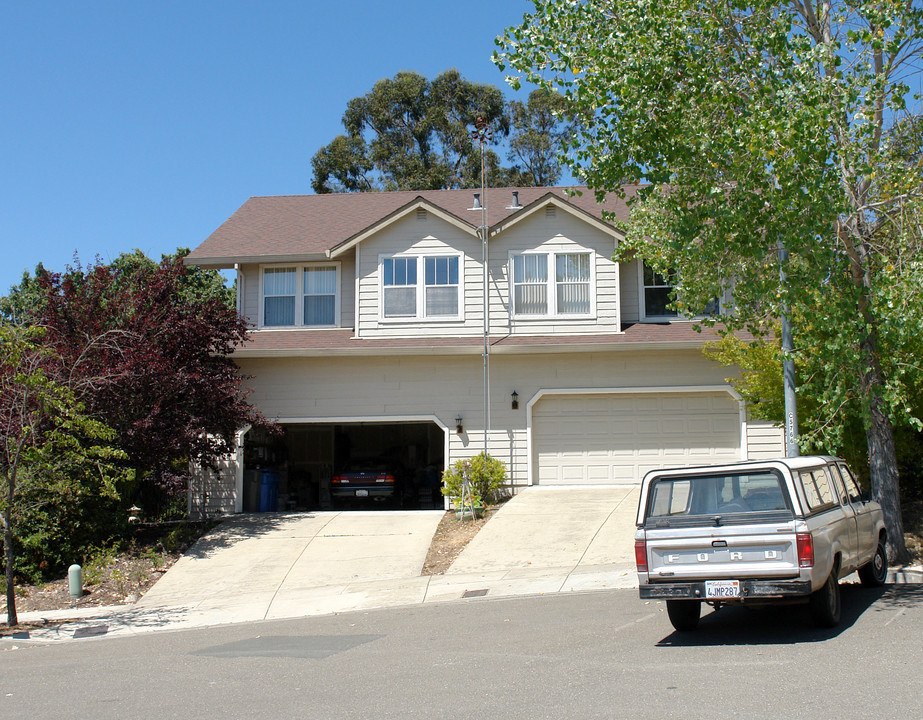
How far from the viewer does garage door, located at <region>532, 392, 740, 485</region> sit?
19.5 meters

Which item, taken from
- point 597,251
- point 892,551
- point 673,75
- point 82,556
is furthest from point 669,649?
point 597,251

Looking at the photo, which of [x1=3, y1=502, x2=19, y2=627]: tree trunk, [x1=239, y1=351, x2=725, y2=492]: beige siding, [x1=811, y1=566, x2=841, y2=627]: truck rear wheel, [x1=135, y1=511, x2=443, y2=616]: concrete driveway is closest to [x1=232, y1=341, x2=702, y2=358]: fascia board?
[x1=239, y1=351, x2=725, y2=492]: beige siding

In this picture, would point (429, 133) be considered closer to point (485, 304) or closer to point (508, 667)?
point (485, 304)

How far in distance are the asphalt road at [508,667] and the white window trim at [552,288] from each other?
30.8 feet

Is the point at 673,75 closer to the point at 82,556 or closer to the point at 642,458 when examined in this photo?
the point at 642,458

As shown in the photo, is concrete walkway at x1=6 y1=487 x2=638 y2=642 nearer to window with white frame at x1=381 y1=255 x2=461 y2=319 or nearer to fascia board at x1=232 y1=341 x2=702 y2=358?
fascia board at x1=232 y1=341 x2=702 y2=358

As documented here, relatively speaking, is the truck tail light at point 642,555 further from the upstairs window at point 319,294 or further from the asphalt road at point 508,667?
the upstairs window at point 319,294

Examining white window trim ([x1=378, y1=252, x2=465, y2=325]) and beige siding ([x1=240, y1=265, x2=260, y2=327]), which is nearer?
white window trim ([x1=378, y1=252, x2=465, y2=325])

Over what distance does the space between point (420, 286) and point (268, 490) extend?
19.2 feet

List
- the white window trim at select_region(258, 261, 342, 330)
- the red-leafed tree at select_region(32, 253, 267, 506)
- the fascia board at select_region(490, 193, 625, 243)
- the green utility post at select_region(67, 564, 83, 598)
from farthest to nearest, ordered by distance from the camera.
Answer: the white window trim at select_region(258, 261, 342, 330) → the fascia board at select_region(490, 193, 625, 243) → the red-leafed tree at select_region(32, 253, 267, 506) → the green utility post at select_region(67, 564, 83, 598)

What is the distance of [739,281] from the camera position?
12898 mm

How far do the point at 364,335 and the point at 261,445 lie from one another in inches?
147

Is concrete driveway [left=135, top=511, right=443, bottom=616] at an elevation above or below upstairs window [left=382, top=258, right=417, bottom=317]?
below

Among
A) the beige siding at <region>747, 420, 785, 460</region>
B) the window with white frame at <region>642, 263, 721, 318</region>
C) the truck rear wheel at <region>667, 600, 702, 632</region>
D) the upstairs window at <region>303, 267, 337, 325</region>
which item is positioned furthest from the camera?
the upstairs window at <region>303, 267, 337, 325</region>
